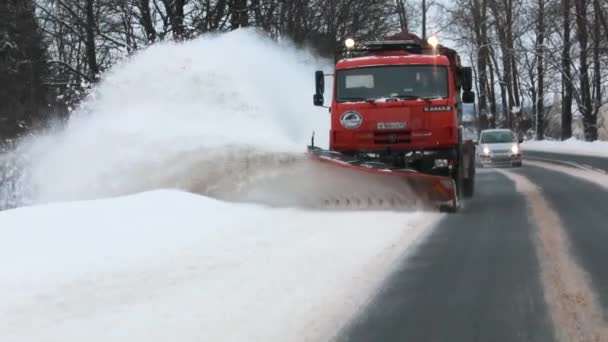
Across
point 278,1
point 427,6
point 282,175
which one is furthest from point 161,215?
point 427,6

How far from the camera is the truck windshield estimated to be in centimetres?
1318

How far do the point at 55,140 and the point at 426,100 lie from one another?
6.98 metres

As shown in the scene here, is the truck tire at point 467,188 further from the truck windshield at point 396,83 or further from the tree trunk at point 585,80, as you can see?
the tree trunk at point 585,80

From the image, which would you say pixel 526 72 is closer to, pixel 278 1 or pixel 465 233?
pixel 278 1

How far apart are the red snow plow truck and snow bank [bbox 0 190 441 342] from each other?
197 cm

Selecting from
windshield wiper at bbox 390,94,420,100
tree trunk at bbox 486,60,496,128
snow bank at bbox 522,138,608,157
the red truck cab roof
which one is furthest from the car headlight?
tree trunk at bbox 486,60,496,128

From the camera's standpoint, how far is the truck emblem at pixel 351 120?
1316 cm

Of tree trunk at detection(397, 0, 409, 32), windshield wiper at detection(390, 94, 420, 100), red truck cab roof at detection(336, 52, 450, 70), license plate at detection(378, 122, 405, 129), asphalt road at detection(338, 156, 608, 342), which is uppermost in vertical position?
tree trunk at detection(397, 0, 409, 32)

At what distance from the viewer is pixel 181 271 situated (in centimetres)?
714

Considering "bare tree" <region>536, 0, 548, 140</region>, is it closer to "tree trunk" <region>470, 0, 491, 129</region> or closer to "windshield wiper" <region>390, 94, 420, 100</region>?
"tree trunk" <region>470, 0, 491, 129</region>

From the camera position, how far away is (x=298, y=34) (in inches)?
1358

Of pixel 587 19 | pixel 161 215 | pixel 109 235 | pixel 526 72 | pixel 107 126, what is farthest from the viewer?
pixel 526 72

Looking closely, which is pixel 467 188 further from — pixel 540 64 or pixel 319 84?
pixel 540 64

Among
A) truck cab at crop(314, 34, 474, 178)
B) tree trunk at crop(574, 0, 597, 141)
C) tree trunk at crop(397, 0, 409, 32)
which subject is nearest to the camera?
truck cab at crop(314, 34, 474, 178)
